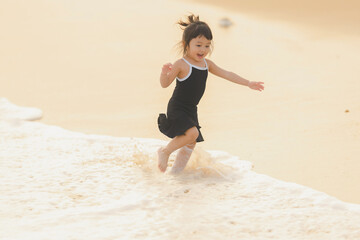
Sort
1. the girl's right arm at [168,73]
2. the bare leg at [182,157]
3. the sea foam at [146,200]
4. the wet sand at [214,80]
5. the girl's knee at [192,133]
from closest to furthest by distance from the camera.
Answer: the sea foam at [146,200] < the girl's right arm at [168,73] < the girl's knee at [192,133] < the bare leg at [182,157] < the wet sand at [214,80]

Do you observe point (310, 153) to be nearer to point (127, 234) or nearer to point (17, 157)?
point (127, 234)

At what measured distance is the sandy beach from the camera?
382 cm

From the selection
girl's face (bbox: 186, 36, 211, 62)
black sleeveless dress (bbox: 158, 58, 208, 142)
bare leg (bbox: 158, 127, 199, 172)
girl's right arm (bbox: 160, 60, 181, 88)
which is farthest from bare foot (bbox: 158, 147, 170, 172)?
girl's face (bbox: 186, 36, 211, 62)

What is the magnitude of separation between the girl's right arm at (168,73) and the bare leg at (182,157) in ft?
1.43

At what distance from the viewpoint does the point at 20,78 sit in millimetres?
6055

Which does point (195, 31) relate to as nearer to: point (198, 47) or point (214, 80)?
point (198, 47)

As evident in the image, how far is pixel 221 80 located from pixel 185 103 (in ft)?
10.0

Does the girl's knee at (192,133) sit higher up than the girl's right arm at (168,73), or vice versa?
the girl's right arm at (168,73)

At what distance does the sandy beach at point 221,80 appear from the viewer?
382 cm

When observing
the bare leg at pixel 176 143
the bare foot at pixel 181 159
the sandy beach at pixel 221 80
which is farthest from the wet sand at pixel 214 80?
the bare leg at pixel 176 143

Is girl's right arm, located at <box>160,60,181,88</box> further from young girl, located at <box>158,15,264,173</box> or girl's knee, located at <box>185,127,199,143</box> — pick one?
girl's knee, located at <box>185,127,199,143</box>

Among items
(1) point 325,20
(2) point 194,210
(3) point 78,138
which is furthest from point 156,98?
(1) point 325,20

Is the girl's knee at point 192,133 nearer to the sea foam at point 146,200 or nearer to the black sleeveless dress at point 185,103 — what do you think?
the black sleeveless dress at point 185,103

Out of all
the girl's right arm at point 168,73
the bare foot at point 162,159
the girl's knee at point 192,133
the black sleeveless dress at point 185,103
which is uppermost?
the girl's right arm at point 168,73
